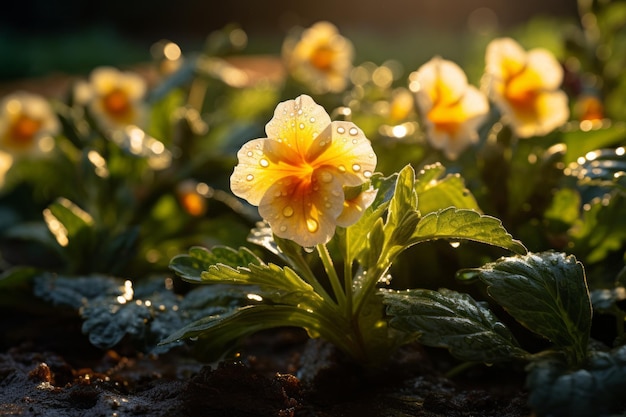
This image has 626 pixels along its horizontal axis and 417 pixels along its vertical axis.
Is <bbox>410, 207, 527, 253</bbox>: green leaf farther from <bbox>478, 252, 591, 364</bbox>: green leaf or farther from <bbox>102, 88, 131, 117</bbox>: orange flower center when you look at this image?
<bbox>102, 88, 131, 117</bbox>: orange flower center

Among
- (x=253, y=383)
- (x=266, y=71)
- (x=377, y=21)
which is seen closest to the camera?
(x=253, y=383)

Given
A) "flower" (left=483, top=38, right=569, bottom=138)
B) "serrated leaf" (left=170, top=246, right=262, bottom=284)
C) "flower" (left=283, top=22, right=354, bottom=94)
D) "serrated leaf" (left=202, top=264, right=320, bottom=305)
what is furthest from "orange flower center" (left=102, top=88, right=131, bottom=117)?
"serrated leaf" (left=202, top=264, right=320, bottom=305)

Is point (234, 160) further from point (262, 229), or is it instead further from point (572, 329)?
point (572, 329)

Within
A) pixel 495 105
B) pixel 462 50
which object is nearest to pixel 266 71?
pixel 462 50

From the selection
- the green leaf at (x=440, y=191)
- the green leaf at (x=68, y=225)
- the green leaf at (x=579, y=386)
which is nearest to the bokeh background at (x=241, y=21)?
the green leaf at (x=68, y=225)

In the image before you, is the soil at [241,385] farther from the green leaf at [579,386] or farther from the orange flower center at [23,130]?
the orange flower center at [23,130]

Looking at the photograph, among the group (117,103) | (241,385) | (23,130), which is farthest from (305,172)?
(23,130)

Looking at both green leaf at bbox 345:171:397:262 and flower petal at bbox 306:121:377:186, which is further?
green leaf at bbox 345:171:397:262

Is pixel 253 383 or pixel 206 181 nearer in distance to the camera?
pixel 253 383
